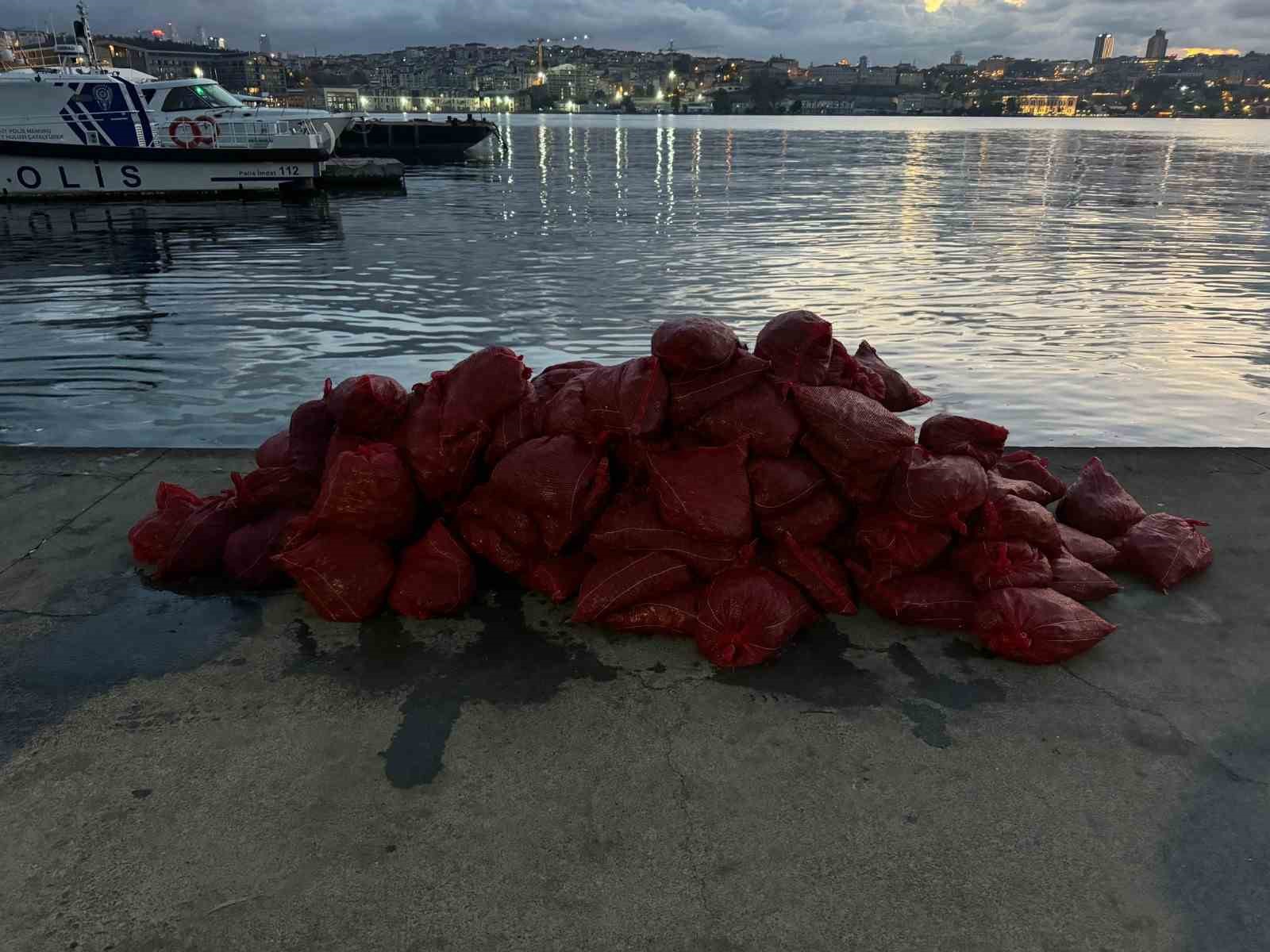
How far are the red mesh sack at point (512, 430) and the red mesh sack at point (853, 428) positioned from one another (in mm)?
1232

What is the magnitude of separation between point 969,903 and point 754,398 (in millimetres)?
2130

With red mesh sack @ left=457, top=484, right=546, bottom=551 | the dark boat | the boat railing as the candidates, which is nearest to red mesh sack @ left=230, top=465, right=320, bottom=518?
red mesh sack @ left=457, top=484, right=546, bottom=551

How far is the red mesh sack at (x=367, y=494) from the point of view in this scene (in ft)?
12.1

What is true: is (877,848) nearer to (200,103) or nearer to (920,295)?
(920,295)

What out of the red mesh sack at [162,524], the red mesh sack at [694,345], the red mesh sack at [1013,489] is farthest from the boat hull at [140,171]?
the red mesh sack at [1013,489]

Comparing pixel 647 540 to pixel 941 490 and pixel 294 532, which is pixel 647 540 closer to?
pixel 941 490

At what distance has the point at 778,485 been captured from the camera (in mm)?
3619

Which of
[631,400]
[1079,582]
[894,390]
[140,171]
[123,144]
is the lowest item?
[1079,582]

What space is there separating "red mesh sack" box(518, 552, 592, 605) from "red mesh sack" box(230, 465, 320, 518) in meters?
1.20

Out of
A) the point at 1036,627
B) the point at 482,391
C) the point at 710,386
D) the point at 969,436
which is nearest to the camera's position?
the point at 1036,627

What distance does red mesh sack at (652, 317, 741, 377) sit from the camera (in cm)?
364

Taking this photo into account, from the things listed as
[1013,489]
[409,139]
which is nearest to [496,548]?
[1013,489]

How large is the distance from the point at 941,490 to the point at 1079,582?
2.82ft

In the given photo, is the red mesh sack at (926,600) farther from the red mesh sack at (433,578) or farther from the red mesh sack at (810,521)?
the red mesh sack at (433,578)
